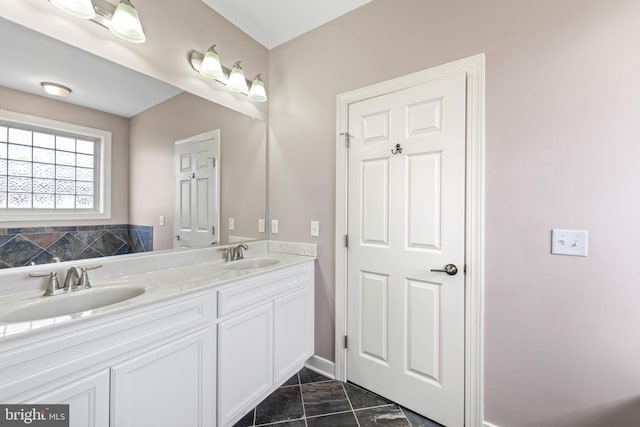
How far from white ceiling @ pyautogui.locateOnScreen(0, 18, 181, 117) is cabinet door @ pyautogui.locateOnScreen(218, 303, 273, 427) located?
4.52ft

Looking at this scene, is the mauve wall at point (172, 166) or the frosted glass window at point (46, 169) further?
the mauve wall at point (172, 166)

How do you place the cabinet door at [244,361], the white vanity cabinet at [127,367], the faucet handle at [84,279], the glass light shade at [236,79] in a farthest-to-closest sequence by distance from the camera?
the glass light shade at [236,79] → the cabinet door at [244,361] → the faucet handle at [84,279] → the white vanity cabinet at [127,367]

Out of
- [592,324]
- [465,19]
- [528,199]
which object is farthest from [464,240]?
[465,19]

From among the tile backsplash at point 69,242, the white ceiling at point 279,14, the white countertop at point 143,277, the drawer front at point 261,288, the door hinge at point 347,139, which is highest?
the white ceiling at point 279,14

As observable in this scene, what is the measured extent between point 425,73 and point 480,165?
0.66 metres

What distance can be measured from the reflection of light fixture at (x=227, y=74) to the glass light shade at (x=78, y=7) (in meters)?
0.58

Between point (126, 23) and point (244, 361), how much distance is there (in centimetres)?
191

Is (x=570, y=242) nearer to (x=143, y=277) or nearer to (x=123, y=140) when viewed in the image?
(x=143, y=277)

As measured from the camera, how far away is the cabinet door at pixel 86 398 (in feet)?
2.83

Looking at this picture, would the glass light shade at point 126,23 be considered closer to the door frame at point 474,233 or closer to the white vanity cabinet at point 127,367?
the white vanity cabinet at point 127,367

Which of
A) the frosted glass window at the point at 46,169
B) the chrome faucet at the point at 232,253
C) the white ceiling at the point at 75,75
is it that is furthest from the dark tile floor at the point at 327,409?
the white ceiling at the point at 75,75

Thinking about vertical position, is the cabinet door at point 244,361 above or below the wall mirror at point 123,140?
below

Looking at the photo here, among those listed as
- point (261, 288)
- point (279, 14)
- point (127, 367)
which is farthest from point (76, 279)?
point (279, 14)

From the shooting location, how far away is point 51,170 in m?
1.27
